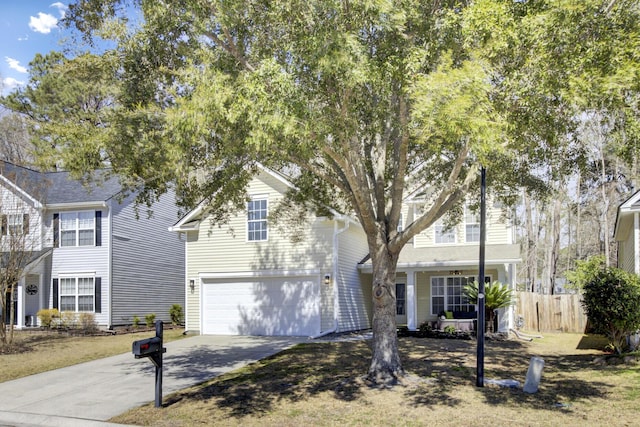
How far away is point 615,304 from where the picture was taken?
13586mm

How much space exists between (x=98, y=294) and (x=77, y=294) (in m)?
1.18

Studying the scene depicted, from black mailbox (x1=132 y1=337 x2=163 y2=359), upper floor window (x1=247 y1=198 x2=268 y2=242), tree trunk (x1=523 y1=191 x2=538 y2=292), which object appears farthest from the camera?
tree trunk (x1=523 y1=191 x2=538 y2=292)

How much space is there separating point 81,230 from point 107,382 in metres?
14.3

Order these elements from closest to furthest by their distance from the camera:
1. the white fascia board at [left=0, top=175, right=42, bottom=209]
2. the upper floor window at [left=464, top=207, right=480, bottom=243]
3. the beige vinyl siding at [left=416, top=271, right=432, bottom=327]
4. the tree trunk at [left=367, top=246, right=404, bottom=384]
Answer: the tree trunk at [left=367, top=246, right=404, bottom=384], the white fascia board at [left=0, top=175, right=42, bottom=209], the upper floor window at [left=464, top=207, right=480, bottom=243], the beige vinyl siding at [left=416, top=271, right=432, bottom=327]

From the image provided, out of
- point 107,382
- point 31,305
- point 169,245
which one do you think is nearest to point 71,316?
point 31,305

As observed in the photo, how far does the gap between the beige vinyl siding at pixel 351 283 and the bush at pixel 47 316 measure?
1222cm

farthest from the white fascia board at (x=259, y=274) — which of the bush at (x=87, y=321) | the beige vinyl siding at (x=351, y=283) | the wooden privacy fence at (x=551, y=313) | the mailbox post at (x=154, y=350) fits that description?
the mailbox post at (x=154, y=350)

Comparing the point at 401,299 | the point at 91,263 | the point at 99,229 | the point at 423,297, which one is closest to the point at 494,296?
the point at 423,297

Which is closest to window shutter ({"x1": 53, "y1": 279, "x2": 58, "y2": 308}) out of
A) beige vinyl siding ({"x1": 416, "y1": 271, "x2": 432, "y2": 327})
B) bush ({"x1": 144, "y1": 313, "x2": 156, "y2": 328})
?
bush ({"x1": 144, "y1": 313, "x2": 156, "y2": 328})

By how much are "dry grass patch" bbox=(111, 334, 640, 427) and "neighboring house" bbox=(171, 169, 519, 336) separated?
6.38m

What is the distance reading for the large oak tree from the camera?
27.9 feet

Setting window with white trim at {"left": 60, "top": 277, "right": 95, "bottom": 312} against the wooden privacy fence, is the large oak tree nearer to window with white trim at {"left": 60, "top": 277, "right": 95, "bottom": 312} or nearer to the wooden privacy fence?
the wooden privacy fence

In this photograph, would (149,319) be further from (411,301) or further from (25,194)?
(411,301)

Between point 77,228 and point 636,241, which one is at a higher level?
point 77,228
